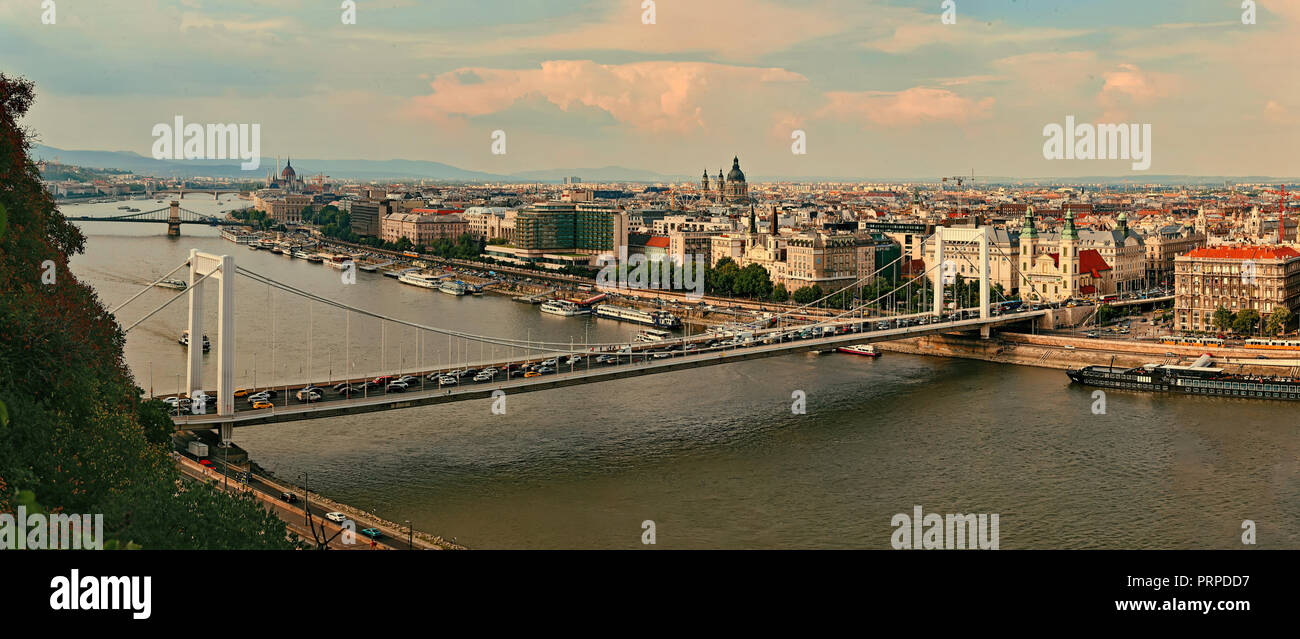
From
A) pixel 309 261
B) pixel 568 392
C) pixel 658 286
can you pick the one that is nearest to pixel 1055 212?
pixel 658 286

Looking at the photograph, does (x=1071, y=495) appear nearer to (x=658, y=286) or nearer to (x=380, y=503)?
(x=380, y=503)

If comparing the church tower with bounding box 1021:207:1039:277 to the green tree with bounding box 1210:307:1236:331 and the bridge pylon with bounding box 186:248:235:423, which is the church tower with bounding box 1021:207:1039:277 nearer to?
the green tree with bounding box 1210:307:1236:331

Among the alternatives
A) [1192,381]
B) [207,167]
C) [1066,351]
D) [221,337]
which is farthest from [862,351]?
[207,167]

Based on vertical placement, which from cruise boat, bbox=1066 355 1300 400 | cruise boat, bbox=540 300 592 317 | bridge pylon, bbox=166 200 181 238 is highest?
bridge pylon, bbox=166 200 181 238

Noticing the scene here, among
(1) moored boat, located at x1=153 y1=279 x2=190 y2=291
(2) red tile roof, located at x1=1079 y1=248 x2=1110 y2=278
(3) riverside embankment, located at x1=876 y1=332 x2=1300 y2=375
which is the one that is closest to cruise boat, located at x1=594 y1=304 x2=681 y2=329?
(3) riverside embankment, located at x1=876 y1=332 x2=1300 y2=375

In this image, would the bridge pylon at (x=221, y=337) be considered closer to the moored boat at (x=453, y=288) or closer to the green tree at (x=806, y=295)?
the green tree at (x=806, y=295)

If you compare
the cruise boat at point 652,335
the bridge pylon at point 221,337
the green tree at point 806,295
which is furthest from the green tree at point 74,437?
the green tree at point 806,295
